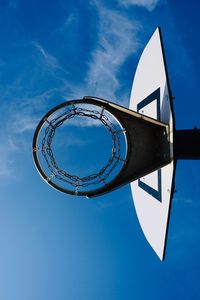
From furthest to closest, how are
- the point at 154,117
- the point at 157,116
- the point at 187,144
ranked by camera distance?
the point at 154,117, the point at 157,116, the point at 187,144

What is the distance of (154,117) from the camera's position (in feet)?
24.5

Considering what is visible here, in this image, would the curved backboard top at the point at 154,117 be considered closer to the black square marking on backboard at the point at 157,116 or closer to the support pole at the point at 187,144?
the black square marking on backboard at the point at 157,116

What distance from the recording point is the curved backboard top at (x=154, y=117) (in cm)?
652

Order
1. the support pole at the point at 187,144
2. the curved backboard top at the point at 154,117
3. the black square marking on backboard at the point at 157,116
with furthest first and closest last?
the black square marking on backboard at the point at 157,116, the support pole at the point at 187,144, the curved backboard top at the point at 154,117

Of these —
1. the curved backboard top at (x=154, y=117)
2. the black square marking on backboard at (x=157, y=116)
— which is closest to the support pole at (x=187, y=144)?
the curved backboard top at (x=154, y=117)

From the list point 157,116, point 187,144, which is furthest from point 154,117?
point 187,144

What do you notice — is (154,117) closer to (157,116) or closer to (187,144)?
(157,116)

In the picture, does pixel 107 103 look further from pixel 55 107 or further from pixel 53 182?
pixel 53 182

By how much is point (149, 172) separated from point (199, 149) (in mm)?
1175

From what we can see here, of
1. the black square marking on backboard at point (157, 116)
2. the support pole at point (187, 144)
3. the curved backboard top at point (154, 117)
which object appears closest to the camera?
the curved backboard top at point (154, 117)

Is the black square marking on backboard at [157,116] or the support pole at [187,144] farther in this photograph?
the black square marking on backboard at [157,116]

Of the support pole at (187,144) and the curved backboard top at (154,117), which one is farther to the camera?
the support pole at (187,144)

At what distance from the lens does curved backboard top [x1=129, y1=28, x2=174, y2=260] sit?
6520 millimetres

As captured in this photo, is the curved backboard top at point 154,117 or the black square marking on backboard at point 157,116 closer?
the curved backboard top at point 154,117
